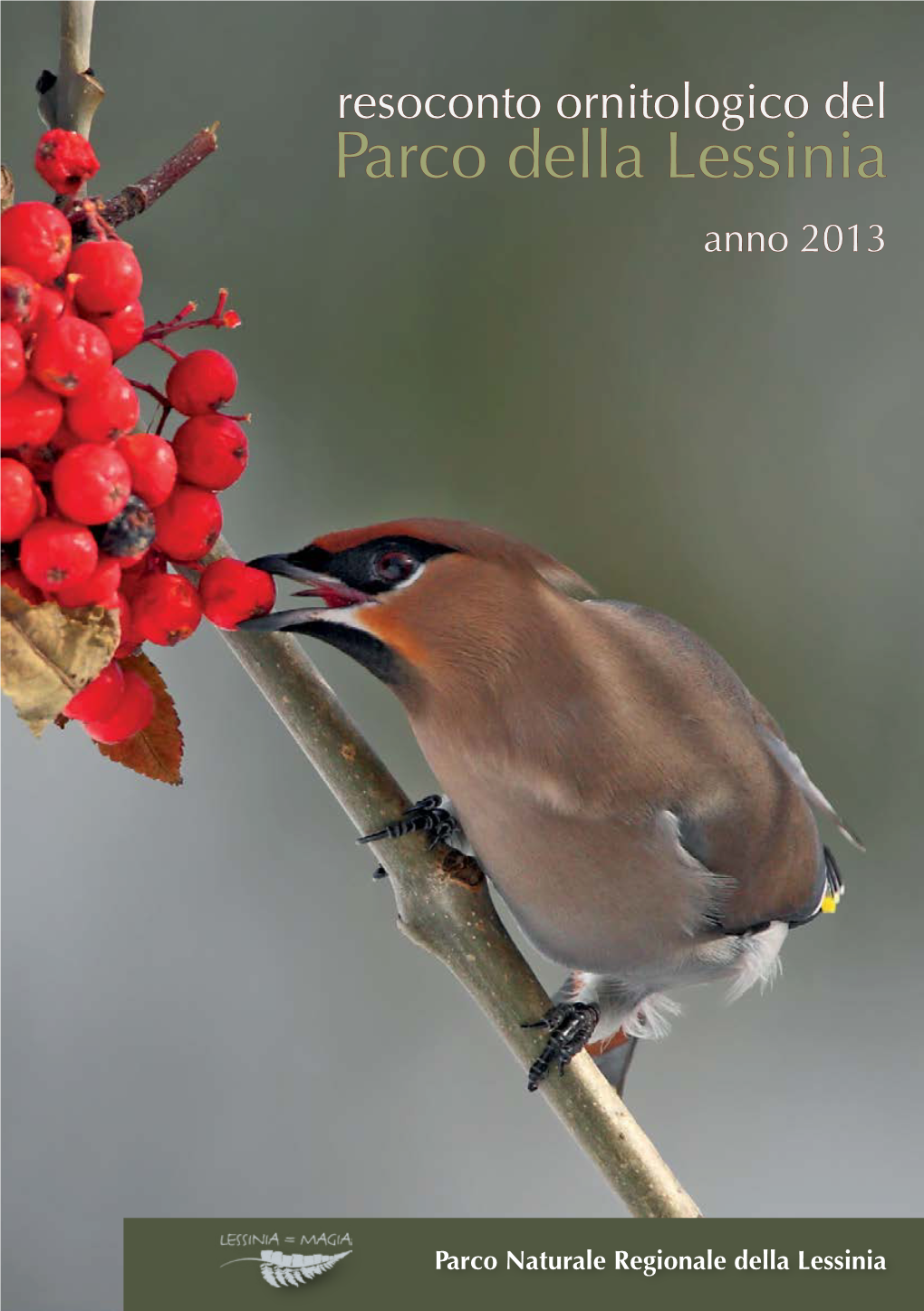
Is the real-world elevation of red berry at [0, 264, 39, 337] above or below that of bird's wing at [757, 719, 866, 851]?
below

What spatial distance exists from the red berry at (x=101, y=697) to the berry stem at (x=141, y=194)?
0.31m

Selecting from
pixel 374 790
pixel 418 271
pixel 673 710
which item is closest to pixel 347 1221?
pixel 374 790

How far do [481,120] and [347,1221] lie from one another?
1.81m

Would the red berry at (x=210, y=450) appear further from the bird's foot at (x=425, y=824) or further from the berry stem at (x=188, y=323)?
the bird's foot at (x=425, y=824)

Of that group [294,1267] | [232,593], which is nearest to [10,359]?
[232,593]

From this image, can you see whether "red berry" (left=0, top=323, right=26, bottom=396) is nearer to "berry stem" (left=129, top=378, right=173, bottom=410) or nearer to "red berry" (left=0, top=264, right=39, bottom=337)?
"red berry" (left=0, top=264, right=39, bottom=337)

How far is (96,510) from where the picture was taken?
3.12ft

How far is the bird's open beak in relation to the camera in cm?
115

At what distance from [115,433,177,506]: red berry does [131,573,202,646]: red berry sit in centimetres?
7

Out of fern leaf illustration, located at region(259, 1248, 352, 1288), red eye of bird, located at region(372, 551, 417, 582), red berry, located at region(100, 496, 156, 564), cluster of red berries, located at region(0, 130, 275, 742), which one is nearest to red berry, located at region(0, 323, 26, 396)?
cluster of red berries, located at region(0, 130, 275, 742)

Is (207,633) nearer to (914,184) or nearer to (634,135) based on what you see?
(634,135)

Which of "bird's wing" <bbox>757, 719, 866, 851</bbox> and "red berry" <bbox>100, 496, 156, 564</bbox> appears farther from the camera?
"bird's wing" <bbox>757, 719, 866, 851</bbox>

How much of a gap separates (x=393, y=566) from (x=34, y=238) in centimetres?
43

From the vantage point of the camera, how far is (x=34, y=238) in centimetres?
93
